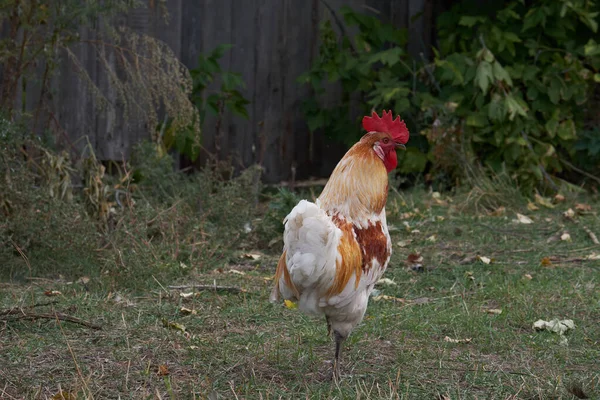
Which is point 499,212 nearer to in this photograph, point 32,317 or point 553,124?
point 553,124

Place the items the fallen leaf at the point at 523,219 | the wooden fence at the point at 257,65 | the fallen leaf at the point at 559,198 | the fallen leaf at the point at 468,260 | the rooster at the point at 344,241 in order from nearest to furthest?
the rooster at the point at 344,241 < the fallen leaf at the point at 468,260 < the fallen leaf at the point at 523,219 < the wooden fence at the point at 257,65 < the fallen leaf at the point at 559,198

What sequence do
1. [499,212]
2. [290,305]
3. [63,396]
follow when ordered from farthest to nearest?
[499,212] < [290,305] < [63,396]

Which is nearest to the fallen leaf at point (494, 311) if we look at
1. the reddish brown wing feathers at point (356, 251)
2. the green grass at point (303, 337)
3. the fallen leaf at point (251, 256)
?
the green grass at point (303, 337)

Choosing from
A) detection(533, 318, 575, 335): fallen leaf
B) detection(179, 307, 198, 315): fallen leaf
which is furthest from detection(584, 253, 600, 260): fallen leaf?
detection(179, 307, 198, 315): fallen leaf

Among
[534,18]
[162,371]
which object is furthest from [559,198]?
[162,371]

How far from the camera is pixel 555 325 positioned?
178 inches

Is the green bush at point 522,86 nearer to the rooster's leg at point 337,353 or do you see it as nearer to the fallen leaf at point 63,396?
the rooster's leg at point 337,353

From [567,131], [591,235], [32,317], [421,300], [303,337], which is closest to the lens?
[32,317]

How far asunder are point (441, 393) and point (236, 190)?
346 centimetres

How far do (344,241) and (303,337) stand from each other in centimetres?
94

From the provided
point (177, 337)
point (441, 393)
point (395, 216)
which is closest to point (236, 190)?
point (395, 216)

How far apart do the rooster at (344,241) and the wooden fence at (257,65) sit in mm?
3714

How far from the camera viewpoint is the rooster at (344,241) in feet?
11.1

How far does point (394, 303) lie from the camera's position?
5129mm
